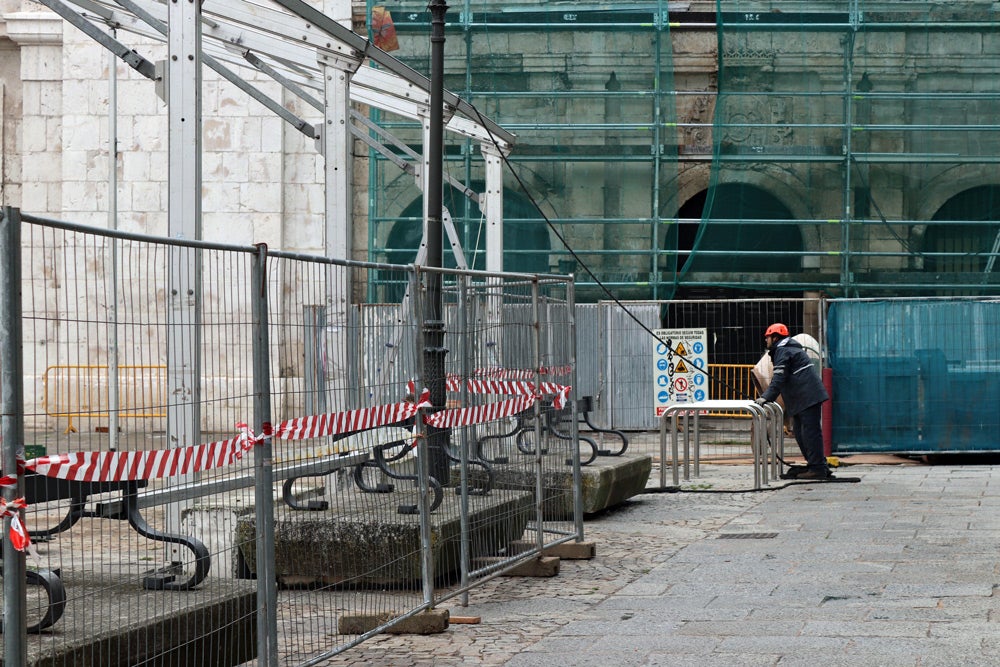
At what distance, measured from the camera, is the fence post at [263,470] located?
5.61 metres

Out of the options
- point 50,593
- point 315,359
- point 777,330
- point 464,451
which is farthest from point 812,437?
point 50,593

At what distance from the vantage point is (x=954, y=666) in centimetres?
623

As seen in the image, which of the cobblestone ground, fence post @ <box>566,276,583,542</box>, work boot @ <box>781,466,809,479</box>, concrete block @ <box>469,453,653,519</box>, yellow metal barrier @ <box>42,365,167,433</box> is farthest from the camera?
work boot @ <box>781,466,809,479</box>

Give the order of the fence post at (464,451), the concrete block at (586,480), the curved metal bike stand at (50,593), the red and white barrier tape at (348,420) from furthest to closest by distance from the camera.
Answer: the concrete block at (586,480), the fence post at (464,451), the red and white barrier tape at (348,420), the curved metal bike stand at (50,593)

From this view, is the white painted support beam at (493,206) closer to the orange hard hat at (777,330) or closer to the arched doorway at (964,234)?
the orange hard hat at (777,330)

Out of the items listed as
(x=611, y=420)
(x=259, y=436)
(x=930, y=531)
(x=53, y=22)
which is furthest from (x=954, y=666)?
(x=53, y=22)

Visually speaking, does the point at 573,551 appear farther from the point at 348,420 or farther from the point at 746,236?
the point at 746,236

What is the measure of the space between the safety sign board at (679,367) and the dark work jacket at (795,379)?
396 centimetres

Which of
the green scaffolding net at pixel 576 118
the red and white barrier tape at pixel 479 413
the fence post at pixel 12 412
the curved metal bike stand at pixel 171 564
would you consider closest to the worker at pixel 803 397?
the red and white barrier tape at pixel 479 413

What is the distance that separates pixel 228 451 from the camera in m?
5.50

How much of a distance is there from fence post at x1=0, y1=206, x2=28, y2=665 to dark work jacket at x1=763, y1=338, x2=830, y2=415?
11424 mm

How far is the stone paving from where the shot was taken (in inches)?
265

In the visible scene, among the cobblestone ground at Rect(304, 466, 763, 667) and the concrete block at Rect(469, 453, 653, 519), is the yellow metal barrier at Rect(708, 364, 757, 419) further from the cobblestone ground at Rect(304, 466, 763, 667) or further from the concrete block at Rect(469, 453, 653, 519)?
the concrete block at Rect(469, 453, 653, 519)

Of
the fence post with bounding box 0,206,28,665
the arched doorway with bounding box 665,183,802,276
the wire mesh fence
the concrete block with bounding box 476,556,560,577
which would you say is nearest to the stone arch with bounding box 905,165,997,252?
the arched doorway with bounding box 665,183,802,276
